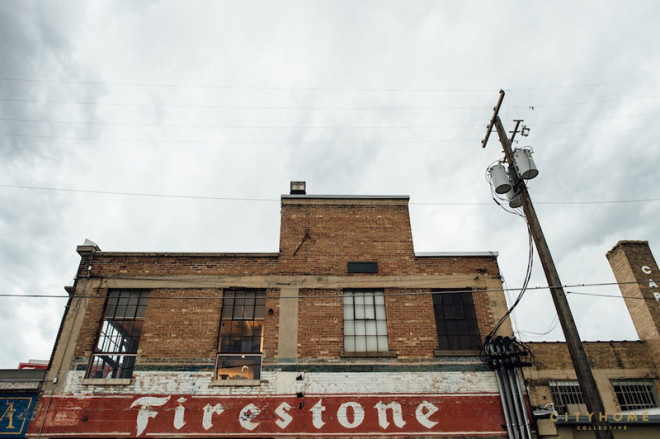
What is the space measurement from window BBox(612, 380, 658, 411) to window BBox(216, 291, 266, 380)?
656 inches

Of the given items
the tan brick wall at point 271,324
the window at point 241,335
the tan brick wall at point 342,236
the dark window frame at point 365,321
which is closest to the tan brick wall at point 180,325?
the window at point 241,335

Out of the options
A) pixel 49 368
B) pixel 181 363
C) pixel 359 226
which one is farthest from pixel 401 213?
pixel 49 368

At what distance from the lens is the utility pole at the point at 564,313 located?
724 centimetres

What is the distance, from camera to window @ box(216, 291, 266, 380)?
11.2 metres

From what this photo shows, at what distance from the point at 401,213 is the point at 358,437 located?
698cm

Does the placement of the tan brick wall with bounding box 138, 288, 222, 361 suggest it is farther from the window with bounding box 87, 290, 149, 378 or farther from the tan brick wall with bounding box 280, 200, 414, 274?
the tan brick wall with bounding box 280, 200, 414, 274

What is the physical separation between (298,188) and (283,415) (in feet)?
24.7

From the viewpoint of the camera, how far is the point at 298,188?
569 inches

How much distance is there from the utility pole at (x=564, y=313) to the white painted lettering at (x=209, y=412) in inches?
331

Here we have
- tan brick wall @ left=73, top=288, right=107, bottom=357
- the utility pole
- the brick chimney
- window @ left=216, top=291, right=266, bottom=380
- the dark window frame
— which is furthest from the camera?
the brick chimney

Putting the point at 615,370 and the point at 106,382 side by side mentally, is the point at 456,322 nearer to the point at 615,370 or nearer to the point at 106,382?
the point at 106,382

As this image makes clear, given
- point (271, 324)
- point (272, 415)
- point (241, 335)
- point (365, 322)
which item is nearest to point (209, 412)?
point (272, 415)

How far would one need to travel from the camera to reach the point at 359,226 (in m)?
13.2

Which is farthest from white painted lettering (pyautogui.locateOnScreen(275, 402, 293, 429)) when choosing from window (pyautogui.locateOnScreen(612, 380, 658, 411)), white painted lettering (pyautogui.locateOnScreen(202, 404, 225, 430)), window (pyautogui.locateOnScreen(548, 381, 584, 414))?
window (pyautogui.locateOnScreen(612, 380, 658, 411))
